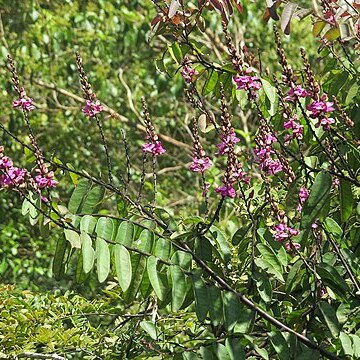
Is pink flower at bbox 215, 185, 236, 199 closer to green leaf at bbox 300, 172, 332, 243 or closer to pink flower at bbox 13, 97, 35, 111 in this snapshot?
green leaf at bbox 300, 172, 332, 243

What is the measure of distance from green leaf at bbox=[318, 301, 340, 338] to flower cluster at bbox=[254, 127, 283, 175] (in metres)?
0.29

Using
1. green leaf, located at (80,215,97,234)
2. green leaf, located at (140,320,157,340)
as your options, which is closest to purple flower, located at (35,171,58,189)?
green leaf, located at (80,215,97,234)

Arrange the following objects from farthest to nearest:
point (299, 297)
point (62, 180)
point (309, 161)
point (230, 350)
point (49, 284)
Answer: point (62, 180) < point (49, 284) < point (309, 161) < point (299, 297) < point (230, 350)

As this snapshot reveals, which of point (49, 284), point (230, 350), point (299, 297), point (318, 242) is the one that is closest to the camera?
point (230, 350)

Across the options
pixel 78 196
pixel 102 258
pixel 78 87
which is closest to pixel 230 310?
pixel 102 258

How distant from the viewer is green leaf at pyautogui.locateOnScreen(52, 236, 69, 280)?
166cm

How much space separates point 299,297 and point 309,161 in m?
0.32

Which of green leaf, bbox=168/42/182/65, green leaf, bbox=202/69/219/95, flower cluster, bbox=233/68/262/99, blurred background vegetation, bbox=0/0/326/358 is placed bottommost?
blurred background vegetation, bbox=0/0/326/358

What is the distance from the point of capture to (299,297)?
190 centimetres

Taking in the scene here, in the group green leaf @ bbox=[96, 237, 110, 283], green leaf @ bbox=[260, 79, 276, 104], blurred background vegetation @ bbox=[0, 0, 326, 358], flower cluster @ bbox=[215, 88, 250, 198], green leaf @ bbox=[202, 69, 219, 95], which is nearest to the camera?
green leaf @ bbox=[96, 237, 110, 283]

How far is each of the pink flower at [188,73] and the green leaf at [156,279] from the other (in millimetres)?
494

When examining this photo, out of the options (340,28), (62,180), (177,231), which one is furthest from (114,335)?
(62,180)

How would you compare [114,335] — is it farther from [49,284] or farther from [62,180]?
[62,180]

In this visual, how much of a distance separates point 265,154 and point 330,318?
1.15 ft
